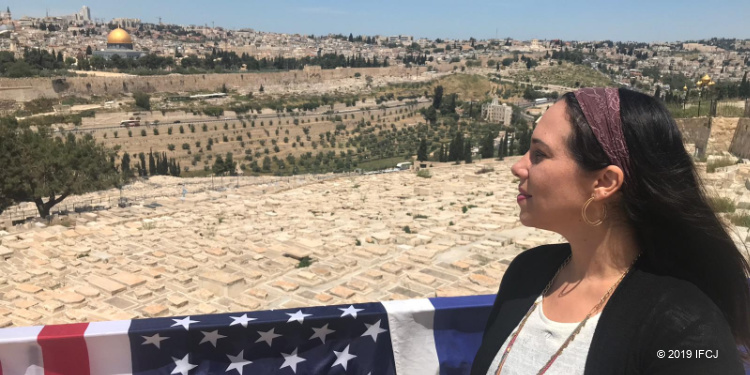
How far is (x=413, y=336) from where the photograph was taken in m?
2.41

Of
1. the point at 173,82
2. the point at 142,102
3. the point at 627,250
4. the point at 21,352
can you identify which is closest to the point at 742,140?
the point at 627,250

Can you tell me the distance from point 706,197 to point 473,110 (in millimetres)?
54306

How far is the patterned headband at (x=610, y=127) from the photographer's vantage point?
3.57 ft

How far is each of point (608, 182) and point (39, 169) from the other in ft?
44.4

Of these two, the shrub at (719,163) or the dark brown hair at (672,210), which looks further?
the shrub at (719,163)

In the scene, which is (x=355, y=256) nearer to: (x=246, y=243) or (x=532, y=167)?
(x=246, y=243)

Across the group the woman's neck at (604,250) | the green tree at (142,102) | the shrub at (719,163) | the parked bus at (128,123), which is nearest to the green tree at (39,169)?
the woman's neck at (604,250)

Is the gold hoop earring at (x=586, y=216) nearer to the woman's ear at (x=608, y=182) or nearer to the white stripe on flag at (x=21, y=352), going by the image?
the woman's ear at (x=608, y=182)

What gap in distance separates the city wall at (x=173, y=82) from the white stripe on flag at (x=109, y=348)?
47102mm

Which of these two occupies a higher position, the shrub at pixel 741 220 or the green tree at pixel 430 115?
the shrub at pixel 741 220

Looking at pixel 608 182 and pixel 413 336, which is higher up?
pixel 608 182

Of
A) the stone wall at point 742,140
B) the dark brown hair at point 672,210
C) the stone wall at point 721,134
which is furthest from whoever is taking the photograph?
the stone wall at point 721,134

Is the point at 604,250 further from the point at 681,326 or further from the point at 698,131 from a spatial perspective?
the point at 698,131

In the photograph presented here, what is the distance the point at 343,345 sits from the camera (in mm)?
2367
